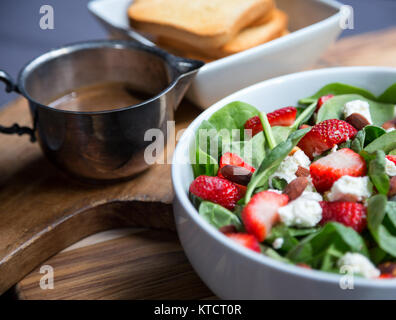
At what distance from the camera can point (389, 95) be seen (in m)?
1.03

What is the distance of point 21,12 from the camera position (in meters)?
3.13

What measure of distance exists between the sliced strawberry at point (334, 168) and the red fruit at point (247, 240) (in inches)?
6.8

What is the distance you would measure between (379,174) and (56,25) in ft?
8.66

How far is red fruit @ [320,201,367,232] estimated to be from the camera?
2.39ft

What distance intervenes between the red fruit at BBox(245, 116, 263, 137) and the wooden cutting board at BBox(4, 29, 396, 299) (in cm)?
24

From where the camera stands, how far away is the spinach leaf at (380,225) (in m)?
0.69

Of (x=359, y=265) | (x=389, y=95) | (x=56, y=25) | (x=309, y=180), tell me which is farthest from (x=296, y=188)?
(x=56, y=25)

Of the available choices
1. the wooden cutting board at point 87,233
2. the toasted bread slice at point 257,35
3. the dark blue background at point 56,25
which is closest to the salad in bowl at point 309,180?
the wooden cutting board at point 87,233

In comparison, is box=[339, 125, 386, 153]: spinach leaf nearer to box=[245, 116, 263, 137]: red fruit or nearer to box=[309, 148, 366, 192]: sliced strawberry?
box=[309, 148, 366, 192]: sliced strawberry

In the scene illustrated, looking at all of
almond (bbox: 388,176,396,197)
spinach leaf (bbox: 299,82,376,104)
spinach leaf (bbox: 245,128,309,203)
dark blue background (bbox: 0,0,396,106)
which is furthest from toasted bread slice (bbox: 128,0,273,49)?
dark blue background (bbox: 0,0,396,106)

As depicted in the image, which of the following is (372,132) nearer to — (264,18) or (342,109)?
(342,109)

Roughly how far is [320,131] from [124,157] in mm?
423

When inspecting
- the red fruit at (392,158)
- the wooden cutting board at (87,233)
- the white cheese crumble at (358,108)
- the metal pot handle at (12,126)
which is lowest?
the wooden cutting board at (87,233)

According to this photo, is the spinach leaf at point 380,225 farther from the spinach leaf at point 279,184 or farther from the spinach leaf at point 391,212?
the spinach leaf at point 279,184
